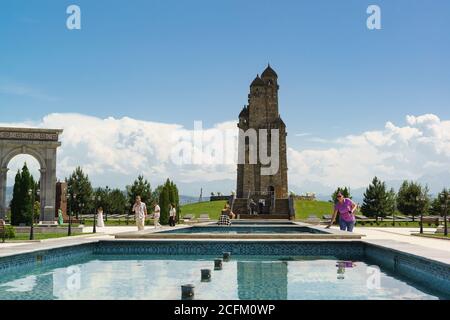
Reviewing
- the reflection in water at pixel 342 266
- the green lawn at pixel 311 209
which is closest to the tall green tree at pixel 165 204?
the green lawn at pixel 311 209

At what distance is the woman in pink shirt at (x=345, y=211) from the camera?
666 inches

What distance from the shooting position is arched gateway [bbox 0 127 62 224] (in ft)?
106

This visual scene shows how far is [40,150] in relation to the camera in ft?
107

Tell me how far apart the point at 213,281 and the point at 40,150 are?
25189 mm

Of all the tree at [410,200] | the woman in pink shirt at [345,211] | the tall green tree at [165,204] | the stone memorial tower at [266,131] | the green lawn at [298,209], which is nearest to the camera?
the woman in pink shirt at [345,211]

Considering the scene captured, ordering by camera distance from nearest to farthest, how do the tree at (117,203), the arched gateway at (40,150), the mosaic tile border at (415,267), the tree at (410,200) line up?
1. the mosaic tile border at (415,267)
2. the arched gateway at (40,150)
3. the tree at (410,200)
4. the tree at (117,203)

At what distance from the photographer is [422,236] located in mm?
22938

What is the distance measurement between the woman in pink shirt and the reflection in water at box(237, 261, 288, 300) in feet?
14.1

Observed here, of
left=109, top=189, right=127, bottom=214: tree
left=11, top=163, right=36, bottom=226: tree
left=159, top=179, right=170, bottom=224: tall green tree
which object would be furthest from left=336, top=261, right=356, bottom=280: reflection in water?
left=109, top=189, right=127, bottom=214: tree

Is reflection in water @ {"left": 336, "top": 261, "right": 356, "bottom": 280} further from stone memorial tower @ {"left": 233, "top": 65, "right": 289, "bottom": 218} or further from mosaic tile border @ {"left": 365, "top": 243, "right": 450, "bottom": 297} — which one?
stone memorial tower @ {"left": 233, "top": 65, "right": 289, "bottom": 218}

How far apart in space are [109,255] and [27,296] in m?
6.84

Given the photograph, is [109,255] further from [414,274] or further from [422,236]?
[422,236]

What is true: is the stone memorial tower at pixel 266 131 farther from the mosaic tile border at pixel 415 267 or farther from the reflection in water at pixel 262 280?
the reflection in water at pixel 262 280

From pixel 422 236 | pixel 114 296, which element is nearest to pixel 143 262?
pixel 114 296
